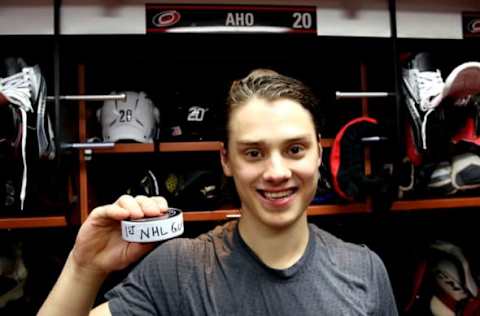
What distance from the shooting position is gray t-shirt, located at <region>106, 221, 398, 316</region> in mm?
664

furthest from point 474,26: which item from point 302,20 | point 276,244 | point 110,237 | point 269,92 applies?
point 110,237

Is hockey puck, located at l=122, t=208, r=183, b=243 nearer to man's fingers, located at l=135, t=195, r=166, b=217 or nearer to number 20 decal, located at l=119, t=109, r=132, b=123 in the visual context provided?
man's fingers, located at l=135, t=195, r=166, b=217

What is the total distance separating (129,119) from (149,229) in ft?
2.54

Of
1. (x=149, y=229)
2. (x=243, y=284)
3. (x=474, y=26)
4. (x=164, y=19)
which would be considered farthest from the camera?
(x=474, y=26)

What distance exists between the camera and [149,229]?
58 cm

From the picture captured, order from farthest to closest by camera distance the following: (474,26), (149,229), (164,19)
Result: (474,26) → (164,19) → (149,229)

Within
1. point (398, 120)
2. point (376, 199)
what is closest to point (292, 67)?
point (398, 120)

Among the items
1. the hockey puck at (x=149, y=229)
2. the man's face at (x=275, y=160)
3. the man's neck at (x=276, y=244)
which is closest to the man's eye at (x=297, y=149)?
the man's face at (x=275, y=160)

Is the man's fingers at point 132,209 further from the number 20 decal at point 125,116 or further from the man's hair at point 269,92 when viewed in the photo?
the number 20 decal at point 125,116

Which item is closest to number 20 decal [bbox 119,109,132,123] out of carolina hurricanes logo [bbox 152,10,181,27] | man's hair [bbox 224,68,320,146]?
carolina hurricanes logo [bbox 152,10,181,27]

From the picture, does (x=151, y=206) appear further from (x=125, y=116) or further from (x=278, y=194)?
(x=125, y=116)

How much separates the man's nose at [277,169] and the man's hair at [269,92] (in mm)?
114

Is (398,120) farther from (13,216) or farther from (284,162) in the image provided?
(13,216)

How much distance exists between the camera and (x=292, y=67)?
5.15 feet
